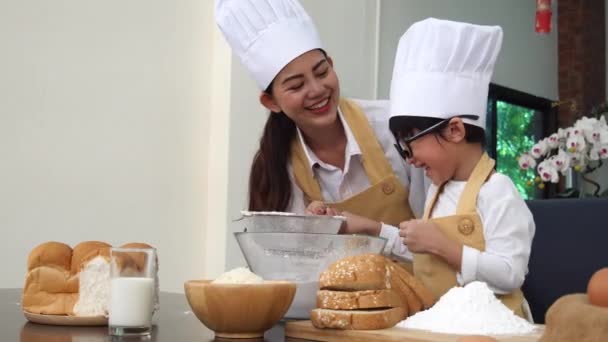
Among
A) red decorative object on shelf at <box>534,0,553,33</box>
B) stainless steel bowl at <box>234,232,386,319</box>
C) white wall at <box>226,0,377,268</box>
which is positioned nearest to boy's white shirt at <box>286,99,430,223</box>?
stainless steel bowl at <box>234,232,386,319</box>

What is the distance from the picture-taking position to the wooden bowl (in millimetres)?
890

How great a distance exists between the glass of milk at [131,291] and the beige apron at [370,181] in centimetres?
77

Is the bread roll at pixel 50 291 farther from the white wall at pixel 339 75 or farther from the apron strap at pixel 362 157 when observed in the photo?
the white wall at pixel 339 75

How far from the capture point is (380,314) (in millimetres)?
929

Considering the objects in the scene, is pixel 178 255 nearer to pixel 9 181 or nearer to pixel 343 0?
pixel 9 181

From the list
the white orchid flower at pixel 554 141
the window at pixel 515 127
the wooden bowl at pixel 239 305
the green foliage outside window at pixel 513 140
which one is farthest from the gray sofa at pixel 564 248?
the green foliage outside window at pixel 513 140

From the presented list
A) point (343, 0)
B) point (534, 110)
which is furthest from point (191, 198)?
point (534, 110)

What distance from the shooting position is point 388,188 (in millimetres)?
1728

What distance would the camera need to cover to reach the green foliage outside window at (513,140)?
5340 millimetres

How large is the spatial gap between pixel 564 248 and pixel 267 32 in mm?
762

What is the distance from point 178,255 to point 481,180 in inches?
67.7

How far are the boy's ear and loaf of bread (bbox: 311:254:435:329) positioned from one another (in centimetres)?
49

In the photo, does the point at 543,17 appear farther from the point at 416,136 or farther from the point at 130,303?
the point at 130,303

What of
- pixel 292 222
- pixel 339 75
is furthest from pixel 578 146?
pixel 292 222
